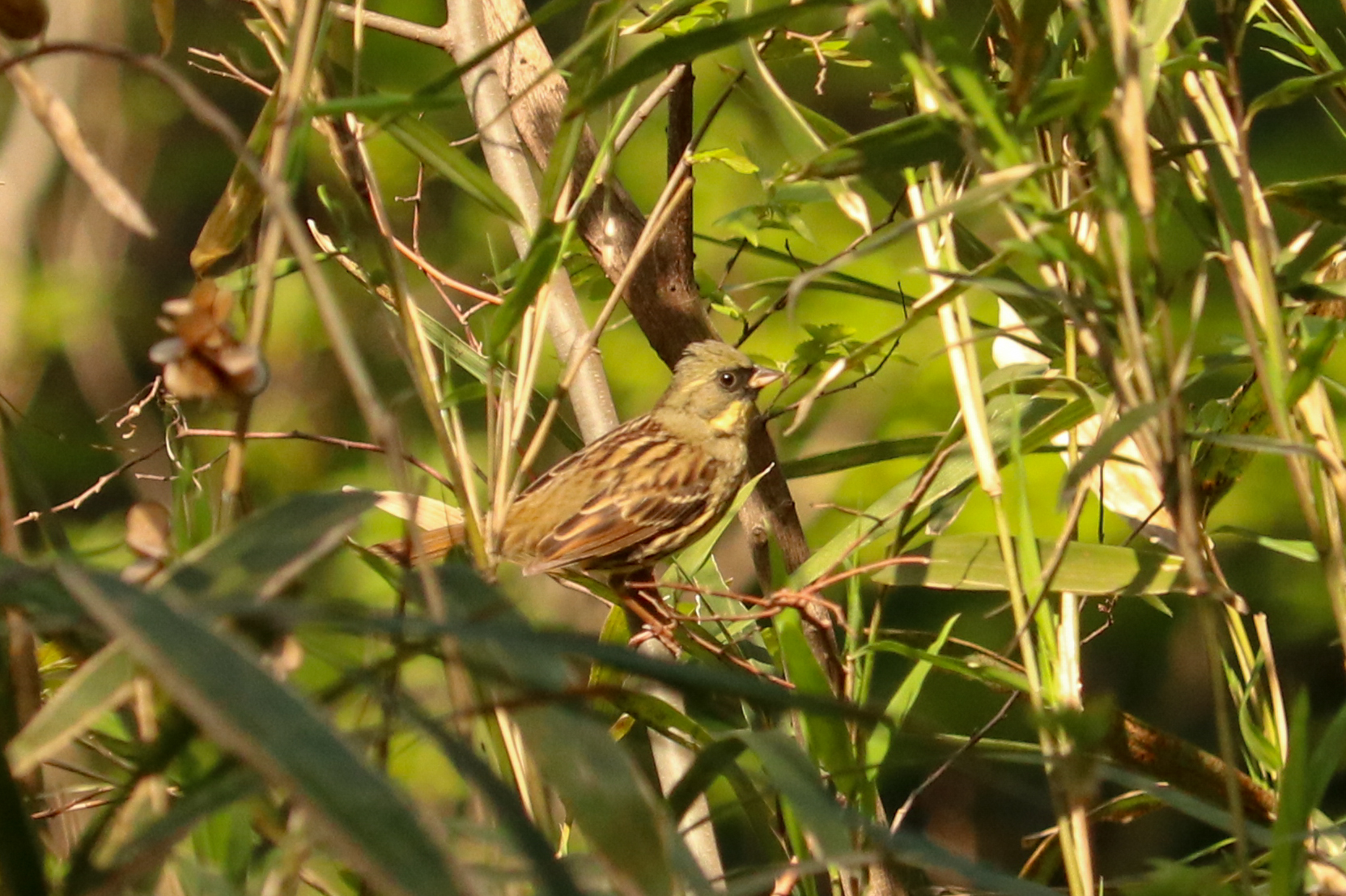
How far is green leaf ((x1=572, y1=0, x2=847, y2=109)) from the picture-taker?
1.09m

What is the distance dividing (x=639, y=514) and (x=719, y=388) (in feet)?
1.10

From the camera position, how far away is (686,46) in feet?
3.64

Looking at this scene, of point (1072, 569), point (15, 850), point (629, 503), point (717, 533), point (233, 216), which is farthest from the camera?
point (629, 503)

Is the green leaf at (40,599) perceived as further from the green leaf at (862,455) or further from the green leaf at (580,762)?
the green leaf at (862,455)

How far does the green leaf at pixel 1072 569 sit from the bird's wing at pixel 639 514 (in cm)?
155

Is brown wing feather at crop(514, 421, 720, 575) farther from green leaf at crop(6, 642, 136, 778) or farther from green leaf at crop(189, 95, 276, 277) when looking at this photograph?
green leaf at crop(6, 642, 136, 778)

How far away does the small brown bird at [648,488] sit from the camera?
302 cm

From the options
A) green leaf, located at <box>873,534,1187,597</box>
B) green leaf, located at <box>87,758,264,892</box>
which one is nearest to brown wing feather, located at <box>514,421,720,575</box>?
green leaf, located at <box>873,534,1187,597</box>

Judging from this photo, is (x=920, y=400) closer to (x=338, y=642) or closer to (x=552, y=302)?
(x=552, y=302)

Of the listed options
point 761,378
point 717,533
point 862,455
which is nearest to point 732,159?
point 862,455

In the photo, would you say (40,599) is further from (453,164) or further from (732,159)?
(732,159)

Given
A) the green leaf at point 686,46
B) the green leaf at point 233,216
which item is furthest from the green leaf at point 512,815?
the green leaf at point 233,216

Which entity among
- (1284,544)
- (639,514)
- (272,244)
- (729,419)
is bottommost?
(639,514)

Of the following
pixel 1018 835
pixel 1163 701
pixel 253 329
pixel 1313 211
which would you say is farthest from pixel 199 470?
pixel 1018 835
